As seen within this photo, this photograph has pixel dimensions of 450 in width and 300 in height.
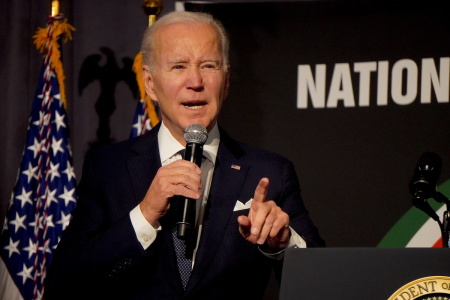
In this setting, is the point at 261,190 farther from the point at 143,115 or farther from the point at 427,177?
the point at 143,115

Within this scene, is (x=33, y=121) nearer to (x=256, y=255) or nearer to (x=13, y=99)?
Answer: (x=13, y=99)

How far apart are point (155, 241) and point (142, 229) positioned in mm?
91

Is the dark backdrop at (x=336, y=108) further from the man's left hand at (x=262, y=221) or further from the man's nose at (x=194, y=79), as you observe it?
the man's left hand at (x=262, y=221)

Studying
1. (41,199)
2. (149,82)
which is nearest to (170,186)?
(149,82)

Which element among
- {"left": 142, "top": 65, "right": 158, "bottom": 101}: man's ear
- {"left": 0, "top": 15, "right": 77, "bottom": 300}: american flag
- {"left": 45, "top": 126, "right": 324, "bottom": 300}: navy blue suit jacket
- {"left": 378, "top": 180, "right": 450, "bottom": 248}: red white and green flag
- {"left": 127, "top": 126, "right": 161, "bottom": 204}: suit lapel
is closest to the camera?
{"left": 45, "top": 126, "right": 324, "bottom": 300}: navy blue suit jacket

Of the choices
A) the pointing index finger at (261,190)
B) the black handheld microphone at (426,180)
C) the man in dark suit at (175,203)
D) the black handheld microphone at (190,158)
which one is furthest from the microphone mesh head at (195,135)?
the black handheld microphone at (426,180)

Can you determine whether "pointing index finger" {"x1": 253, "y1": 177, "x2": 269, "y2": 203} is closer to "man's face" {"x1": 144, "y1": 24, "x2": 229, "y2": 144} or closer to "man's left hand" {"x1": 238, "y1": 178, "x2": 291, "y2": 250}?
"man's left hand" {"x1": 238, "y1": 178, "x2": 291, "y2": 250}

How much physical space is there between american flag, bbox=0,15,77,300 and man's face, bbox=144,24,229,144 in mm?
1316

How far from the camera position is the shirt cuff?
6.82 ft

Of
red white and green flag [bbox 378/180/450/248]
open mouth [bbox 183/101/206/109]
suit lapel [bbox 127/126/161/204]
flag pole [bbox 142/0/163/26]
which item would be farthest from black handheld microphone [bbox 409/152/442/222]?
→ flag pole [bbox 142/0/163/26]

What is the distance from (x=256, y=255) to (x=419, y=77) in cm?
162

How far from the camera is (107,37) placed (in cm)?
396

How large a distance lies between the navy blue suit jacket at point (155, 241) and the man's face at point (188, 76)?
0.48 ft

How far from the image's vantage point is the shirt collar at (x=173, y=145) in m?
2.41
